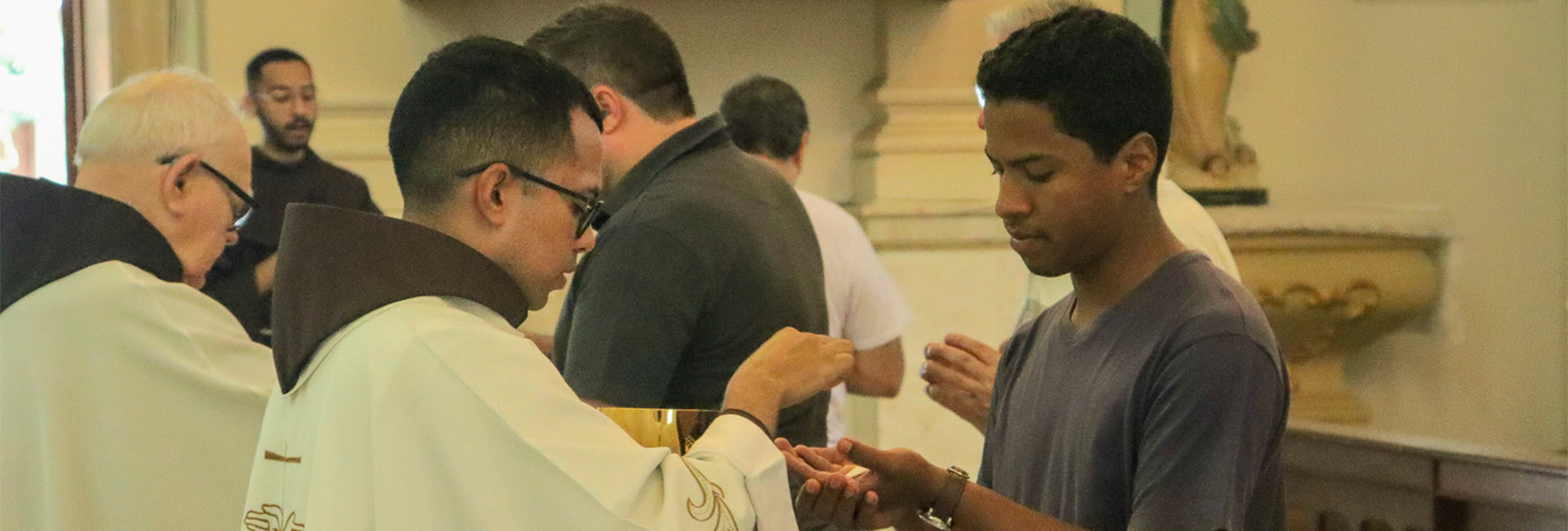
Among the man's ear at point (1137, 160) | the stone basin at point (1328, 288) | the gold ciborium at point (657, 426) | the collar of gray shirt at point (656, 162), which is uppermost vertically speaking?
the man's ear at point (1137, 160)

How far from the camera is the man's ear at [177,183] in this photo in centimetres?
282

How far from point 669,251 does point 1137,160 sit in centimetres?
96

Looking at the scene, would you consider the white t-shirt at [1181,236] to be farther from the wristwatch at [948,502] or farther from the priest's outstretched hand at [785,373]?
the wristwatch at [948,502]

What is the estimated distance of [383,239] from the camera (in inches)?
69.9

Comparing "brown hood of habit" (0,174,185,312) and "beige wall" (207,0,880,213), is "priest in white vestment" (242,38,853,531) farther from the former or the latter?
"beige wall" (207,0,880,213)

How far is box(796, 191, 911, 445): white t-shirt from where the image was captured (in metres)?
4.02

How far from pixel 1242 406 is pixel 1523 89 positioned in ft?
20.7

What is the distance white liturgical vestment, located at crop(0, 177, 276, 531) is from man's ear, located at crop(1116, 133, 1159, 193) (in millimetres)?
1724

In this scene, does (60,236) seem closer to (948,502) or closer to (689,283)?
(689,283)

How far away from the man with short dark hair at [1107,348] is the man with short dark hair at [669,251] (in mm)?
640

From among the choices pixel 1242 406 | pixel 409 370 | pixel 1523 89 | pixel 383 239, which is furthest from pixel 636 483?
pixel 1523 89

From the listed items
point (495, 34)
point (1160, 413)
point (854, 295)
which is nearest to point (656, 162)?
point (1160, 413)

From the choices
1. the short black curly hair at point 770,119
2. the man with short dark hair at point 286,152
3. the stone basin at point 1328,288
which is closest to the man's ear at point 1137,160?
the short black curly hair at point 770,119

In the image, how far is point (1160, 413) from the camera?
5.43 ft
